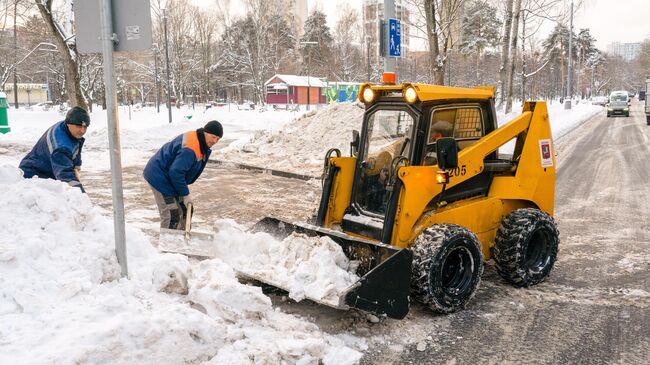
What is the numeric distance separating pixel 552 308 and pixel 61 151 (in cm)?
483

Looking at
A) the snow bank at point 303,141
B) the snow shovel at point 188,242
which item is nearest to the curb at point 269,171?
the snow bank at point 303,141

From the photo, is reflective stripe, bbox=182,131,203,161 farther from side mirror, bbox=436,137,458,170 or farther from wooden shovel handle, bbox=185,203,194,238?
side mirror, bbox=436,137,458,170

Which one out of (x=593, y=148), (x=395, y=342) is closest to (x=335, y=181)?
(x=395, y=342)

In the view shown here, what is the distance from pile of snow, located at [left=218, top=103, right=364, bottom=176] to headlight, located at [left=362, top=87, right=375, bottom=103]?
962 cm

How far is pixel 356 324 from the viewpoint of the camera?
4738 millimetres

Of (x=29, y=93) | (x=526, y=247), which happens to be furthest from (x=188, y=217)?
(x=29, y=93)

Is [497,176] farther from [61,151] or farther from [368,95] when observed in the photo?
[61,151]

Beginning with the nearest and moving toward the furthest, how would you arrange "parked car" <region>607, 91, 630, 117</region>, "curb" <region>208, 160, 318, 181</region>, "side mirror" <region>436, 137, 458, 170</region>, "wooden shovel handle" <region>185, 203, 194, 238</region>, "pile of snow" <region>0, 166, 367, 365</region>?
1. "pile of snow" <region>0, 166, 367, 365</region>
2. "side mirror" <region>436, 137, 458, 170</region>
3. "wooden shovel handle" <region>185, 203, 194, 238</region>
4. "curb" <region>208, 160, 318, 181</region>
5. "parked car" <region>607, 91, 630, 117</region>

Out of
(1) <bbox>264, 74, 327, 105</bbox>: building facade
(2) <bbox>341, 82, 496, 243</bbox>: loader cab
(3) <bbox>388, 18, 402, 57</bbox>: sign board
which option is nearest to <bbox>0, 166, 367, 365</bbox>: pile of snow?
(2) <bbox>341, 82, 496, 243</bbox>: loader cab

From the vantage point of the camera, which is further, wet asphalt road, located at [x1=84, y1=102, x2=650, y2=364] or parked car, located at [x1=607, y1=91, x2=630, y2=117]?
parked car, located at [x1=607, y1=91, x2=630, y2=117]

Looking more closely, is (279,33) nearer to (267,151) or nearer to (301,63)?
(301,63)

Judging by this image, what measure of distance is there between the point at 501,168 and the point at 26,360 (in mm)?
4603

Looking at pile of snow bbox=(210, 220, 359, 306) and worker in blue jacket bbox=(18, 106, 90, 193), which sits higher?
worker in blue jacket bbox=(18, 106, 90, 193)

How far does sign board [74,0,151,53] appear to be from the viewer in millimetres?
3939
